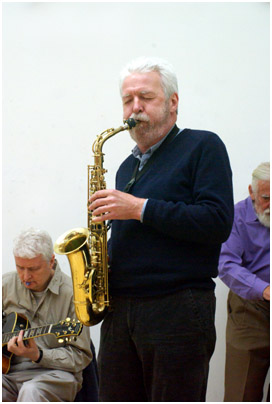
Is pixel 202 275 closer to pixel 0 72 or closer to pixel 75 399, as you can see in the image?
pixel 75 399

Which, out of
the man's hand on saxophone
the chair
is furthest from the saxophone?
the chair

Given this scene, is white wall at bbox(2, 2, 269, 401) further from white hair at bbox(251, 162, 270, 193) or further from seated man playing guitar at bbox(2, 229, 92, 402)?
seated man playing guitar at bbox(2, 229, 92, 402)

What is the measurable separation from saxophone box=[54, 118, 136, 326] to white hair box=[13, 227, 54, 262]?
0.69 m

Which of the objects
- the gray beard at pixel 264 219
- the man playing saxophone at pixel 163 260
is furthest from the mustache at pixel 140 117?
the gray beard at pixel 264 219

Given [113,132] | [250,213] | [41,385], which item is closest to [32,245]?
[41,385]

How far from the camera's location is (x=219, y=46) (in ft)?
9.96

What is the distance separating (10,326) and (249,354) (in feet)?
3.93

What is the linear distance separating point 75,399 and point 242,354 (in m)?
0.87

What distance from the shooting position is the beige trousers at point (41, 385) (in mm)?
2145

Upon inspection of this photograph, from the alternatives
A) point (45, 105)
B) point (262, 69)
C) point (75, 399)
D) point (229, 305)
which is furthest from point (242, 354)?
point (45, 105)

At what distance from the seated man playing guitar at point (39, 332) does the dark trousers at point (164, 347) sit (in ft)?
2.21

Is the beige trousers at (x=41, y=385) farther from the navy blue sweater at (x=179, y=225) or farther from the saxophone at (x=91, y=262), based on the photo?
the navy blue sweater at (x=179, y=225)

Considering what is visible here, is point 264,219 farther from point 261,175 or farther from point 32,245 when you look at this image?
point 32,245

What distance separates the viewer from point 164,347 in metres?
1.43
